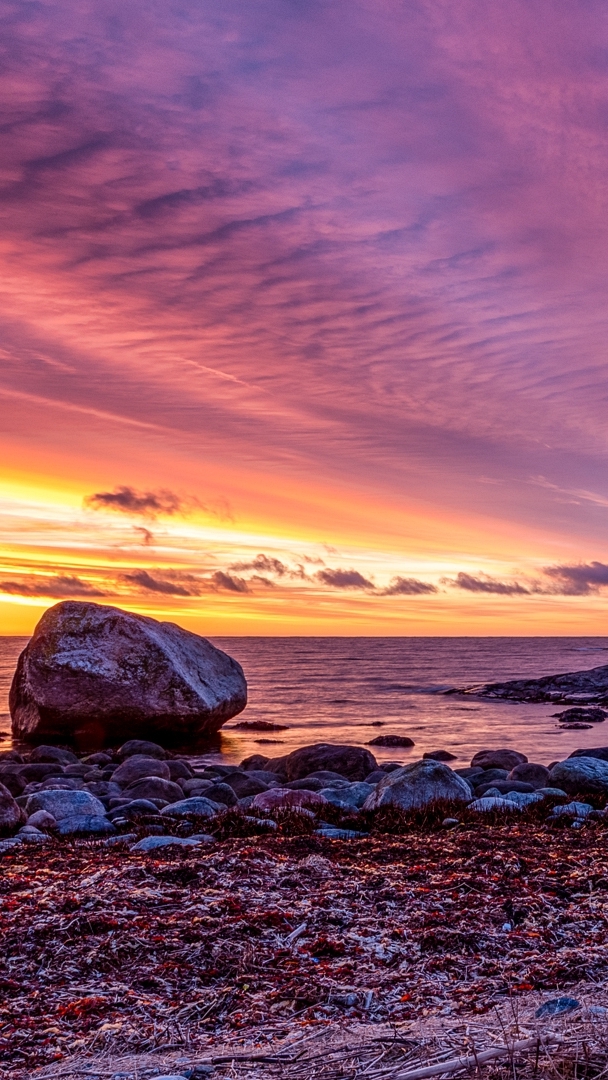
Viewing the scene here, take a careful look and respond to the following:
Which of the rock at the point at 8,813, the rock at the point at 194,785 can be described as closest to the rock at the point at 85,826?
the rock at the point at 8,813

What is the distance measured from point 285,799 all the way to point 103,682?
1221 centimetres

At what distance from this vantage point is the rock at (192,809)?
10734 millimetres

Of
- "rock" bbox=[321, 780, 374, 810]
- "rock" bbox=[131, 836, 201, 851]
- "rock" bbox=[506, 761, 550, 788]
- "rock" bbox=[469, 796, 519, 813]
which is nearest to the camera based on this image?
"rock" bbox=[131, 836, 201, 851]

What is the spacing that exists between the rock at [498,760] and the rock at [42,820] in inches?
448

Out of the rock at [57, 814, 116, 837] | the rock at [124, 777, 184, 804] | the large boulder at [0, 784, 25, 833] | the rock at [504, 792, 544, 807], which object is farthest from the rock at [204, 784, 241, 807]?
the rock at [504, 792, 544, 807]

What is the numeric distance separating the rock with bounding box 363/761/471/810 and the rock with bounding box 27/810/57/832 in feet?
13.6

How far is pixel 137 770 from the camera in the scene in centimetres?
1734

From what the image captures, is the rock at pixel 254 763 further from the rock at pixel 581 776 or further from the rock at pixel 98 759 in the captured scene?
the rock at pixel 581 776

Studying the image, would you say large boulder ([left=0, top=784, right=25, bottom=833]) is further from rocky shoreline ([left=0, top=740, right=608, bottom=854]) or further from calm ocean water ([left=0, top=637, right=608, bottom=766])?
calm ocean water ([left=0, top=637, right=608, bottom=766])

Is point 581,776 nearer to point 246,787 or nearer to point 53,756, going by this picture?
point 246,787

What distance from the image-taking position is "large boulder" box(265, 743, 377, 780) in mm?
18161

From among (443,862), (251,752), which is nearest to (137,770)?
(251,752)

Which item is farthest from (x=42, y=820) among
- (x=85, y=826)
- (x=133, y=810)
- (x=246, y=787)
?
(x=246, y=787)

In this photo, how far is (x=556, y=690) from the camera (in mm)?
44844
